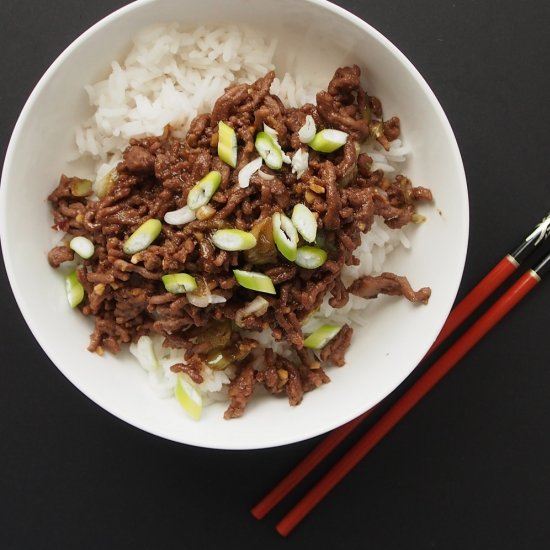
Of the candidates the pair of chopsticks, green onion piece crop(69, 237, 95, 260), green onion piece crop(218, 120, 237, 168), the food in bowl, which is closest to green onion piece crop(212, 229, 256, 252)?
the food in bowl

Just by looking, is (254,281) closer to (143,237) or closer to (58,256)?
(143,237)

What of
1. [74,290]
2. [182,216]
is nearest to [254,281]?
[182,216]

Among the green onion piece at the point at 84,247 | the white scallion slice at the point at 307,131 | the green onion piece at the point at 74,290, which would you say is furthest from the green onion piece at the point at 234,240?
the green onion piece at the point at 74,290

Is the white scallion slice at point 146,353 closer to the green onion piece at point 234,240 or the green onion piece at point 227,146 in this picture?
the green onion piece at point 234,240

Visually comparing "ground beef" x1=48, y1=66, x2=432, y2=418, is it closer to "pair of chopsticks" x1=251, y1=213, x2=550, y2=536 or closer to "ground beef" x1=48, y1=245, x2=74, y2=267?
"ground beef" x1=48, y1=245, x2=74, y2=267

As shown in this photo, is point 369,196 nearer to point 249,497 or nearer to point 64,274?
point 64,274
